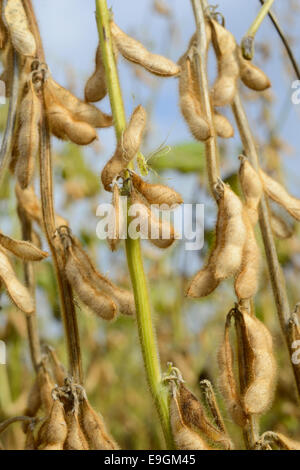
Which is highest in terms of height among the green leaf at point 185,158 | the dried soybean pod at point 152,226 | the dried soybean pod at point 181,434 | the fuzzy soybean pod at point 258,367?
the green leaf at point 185,158

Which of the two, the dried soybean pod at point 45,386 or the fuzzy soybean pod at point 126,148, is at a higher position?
the fuzzy soybean pod at point 126,148

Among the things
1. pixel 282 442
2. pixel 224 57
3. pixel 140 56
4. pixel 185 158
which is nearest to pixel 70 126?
pixel 140 56

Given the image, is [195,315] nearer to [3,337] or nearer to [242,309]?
[3,337]

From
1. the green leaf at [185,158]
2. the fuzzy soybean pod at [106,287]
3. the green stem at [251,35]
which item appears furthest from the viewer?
the green leaf at [185,158]

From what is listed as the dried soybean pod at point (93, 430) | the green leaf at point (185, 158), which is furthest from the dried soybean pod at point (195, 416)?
the green leaf at point (185, 158)

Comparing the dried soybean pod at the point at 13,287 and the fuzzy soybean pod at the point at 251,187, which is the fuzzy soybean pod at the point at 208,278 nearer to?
the fuzzy soybean pod at the point at 251,187
